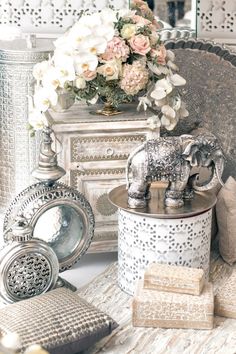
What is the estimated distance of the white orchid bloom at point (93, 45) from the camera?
1.30 m

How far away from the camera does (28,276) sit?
3.91 feet

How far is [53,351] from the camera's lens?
3.35 feet

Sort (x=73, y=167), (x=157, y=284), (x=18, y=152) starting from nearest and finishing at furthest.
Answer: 1. (x=157, y=284)
2. (x=73, y=167)
3. (x=18, y=152)

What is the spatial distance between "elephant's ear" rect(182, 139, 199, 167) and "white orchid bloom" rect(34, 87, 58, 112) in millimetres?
269

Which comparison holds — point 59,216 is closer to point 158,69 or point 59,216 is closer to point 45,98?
point 45,98

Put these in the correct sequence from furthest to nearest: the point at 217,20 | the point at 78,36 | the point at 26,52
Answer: the point at 217,20
the point at 26,52
the point at 78,36

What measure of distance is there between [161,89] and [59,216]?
319 mm

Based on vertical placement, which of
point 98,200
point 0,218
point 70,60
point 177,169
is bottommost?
point 0,218

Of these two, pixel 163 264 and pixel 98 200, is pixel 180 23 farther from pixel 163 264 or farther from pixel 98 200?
A: pixel 163 264

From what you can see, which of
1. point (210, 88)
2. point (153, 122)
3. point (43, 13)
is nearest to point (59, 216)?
point (153, 122)

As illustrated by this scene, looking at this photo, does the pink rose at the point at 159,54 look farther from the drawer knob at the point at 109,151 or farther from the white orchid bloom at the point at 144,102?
the drawer knob at the point at 109,151

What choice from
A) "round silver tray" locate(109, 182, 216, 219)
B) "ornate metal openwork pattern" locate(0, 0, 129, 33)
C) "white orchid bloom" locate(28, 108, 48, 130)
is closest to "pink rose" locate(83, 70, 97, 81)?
"white orchid bloom" locate(28, 108, 48, 130)

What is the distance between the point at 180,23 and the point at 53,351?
1.17m

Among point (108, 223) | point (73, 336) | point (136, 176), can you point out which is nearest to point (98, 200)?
point (108, 223)
